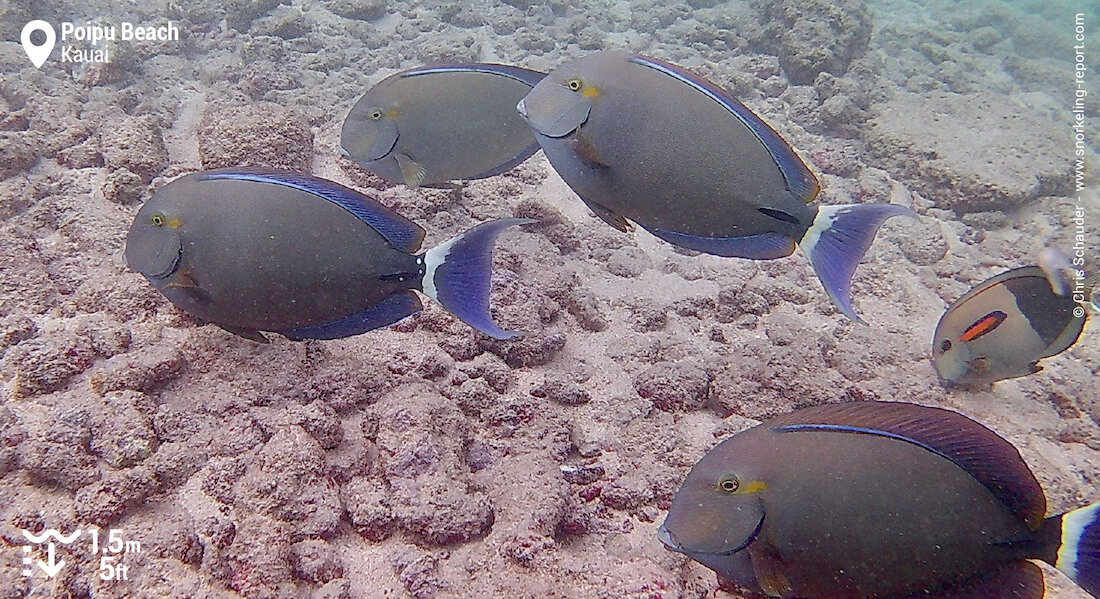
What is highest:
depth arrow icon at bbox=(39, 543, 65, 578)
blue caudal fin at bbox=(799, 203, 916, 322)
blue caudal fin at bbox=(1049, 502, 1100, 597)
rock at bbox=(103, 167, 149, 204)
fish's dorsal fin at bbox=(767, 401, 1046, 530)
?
blue caudal fin at bbox=(799, 203, 916, 322)

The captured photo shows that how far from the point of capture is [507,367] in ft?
10.1

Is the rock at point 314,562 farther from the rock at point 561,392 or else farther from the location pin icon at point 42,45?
the location pin icon at point 42,45

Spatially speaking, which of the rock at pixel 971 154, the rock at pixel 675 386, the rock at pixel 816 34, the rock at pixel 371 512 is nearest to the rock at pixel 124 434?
the rock at pixel 371 512

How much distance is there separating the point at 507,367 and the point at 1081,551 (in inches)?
86.4

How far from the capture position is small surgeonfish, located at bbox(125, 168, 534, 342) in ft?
7.23

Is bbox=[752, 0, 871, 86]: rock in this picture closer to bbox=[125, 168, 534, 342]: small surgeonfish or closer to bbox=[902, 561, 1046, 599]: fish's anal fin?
bbox=[125, 168, 534, 342]: small surgeonfish

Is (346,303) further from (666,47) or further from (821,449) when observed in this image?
(666,47)

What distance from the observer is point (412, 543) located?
2.24m

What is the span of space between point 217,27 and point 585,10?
5512mm

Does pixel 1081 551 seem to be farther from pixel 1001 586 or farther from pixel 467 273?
pixel 467 273

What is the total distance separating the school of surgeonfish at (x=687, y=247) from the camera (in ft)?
5.44

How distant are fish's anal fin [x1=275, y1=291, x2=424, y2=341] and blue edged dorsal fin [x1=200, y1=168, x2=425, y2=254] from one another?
7.6 inches

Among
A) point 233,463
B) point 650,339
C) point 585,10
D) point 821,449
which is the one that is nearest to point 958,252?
point 650,339

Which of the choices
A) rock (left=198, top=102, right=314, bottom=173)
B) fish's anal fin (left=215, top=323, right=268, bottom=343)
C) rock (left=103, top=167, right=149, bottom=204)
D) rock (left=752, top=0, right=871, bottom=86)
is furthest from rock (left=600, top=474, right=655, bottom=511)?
rock (left=752, top=0, right=871, bottom=86)
